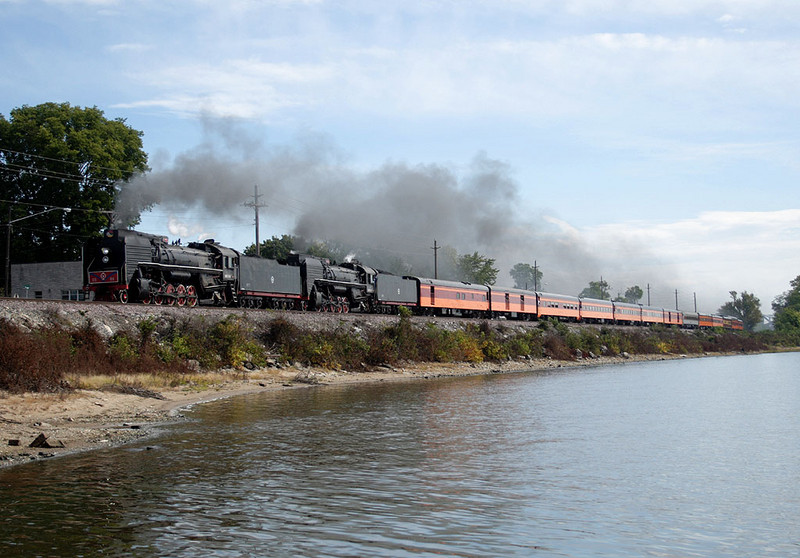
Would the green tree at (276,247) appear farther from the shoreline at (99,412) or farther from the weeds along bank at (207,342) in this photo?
the shoreline at (99,412)

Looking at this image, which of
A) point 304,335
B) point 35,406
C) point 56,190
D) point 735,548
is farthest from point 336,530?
point 56,190

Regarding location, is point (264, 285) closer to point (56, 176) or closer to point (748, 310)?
point (56, 176)

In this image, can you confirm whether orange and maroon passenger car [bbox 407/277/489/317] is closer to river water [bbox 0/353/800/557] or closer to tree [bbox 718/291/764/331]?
river water [bbox 0/353/800/557]

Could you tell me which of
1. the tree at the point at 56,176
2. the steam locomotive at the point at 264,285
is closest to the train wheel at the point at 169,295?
the steam locomotive at the point at 264,285

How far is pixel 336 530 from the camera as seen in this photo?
403 inches

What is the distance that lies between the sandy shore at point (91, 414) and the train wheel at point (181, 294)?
512 cm

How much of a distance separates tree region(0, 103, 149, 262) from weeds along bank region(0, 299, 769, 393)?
2438cm

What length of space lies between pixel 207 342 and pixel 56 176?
98.9 feet

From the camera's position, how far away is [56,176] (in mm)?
56062

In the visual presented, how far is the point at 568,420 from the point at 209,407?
38.2ft

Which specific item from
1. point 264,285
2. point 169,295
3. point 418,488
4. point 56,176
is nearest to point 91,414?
point 418,488

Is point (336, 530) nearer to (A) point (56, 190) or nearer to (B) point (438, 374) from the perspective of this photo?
(B) point (438, 374)

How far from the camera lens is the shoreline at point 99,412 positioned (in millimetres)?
15906

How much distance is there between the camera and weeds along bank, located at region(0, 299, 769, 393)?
79.5 feet
